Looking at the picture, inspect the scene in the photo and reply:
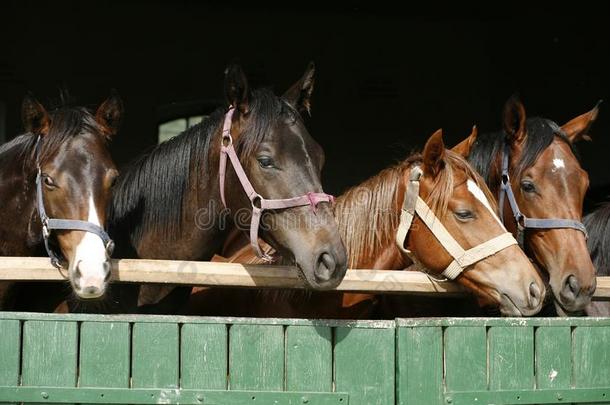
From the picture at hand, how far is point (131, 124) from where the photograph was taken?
791 cm

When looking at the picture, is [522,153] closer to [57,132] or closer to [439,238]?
[439,238]

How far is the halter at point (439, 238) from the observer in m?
2.84

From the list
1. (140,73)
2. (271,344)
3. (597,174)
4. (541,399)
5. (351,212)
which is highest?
(140,73)

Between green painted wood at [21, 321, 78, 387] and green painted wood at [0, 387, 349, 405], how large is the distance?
0.09 feet

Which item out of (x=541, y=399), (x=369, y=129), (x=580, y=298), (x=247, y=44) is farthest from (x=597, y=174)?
(x=541, y=399)

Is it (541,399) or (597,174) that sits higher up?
(597,174)

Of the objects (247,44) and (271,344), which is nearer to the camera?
(271,344)

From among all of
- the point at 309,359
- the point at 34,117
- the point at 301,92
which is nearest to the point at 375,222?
the point at 301,92

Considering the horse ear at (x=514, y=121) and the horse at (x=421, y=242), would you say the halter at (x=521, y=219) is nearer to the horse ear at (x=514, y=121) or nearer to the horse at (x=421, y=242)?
the horse ear at (x=514, y=121)

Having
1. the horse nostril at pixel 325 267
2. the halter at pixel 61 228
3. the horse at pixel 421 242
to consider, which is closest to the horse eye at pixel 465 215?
the horse at pixel 421 242

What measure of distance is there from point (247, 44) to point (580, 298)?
5.77 meters

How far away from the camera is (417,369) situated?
7.89 feet

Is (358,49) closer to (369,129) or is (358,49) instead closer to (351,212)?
(369,129)

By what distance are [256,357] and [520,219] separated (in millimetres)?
1372
